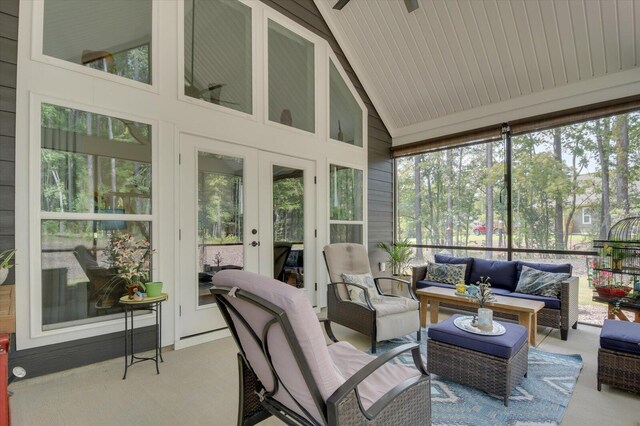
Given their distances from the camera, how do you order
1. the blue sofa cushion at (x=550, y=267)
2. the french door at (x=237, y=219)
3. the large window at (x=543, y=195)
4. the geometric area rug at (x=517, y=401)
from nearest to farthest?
the geometric area rug at (x=517, y=401) → the french door at (x=237, y=219) → the blue sofa cushion at (x=550, y=267) → the large window at (x=543, y=195)

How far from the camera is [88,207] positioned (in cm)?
296

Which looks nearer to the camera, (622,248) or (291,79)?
(622,248)

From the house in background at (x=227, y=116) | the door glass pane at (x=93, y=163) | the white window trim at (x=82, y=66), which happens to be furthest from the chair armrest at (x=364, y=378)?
the white window trim at (x=82, y=66)

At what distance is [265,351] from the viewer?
1.55 m

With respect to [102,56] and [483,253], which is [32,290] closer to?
[102,56]

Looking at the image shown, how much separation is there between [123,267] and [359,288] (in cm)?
234

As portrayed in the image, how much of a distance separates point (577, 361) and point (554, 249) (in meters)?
1.96

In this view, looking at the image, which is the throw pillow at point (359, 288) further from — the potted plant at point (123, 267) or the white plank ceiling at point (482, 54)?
the white plank ceiling at point (482, 54)

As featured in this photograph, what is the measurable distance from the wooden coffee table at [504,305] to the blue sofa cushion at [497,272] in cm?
67

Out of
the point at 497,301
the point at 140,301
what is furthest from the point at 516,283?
the point at 140,301

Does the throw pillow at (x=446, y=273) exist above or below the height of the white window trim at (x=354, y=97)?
below

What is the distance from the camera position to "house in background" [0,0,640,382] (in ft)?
9.08

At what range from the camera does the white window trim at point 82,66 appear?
2.73 metres

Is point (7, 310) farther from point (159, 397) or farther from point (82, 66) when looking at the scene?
point (82, 66)
